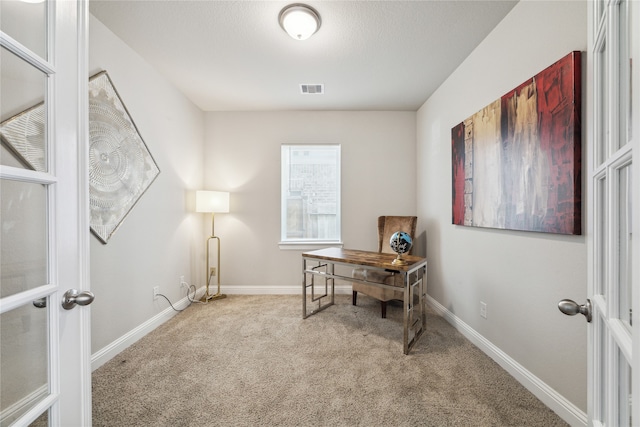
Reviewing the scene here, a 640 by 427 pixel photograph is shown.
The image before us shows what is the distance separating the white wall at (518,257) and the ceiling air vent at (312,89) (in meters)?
1.32

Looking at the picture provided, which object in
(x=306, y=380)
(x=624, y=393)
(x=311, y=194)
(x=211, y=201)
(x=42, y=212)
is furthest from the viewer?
(x=311, y=194)

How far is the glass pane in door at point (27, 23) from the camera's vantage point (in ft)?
1.92

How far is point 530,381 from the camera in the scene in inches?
61.3

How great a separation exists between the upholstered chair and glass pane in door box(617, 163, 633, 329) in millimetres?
1740

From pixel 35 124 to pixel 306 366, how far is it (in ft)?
6.23

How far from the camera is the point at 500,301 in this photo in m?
1.84

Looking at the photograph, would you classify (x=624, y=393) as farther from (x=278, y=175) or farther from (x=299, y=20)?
(x=278, y=175)

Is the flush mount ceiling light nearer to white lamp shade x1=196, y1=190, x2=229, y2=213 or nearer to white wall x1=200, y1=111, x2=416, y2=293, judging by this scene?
white wall x1=200, y1=111, x2=416, y2=293

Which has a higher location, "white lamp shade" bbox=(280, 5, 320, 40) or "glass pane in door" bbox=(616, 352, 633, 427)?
"white lamp shade" bbox=(280, 5, 320, 40)

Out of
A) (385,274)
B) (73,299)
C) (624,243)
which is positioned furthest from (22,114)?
(385,274)

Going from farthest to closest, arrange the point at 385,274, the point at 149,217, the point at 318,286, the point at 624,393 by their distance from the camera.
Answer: the point at 318,286
the point at 385,274
the point at 149,217
the point at 624,393

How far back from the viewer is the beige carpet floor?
1.38 meters

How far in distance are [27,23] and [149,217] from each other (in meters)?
2.04

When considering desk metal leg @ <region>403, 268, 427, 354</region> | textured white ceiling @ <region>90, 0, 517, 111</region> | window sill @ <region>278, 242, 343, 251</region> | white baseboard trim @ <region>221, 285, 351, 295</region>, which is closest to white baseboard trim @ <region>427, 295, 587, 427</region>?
desk metal leg @ <region>403, 268, 427, 354</region>
